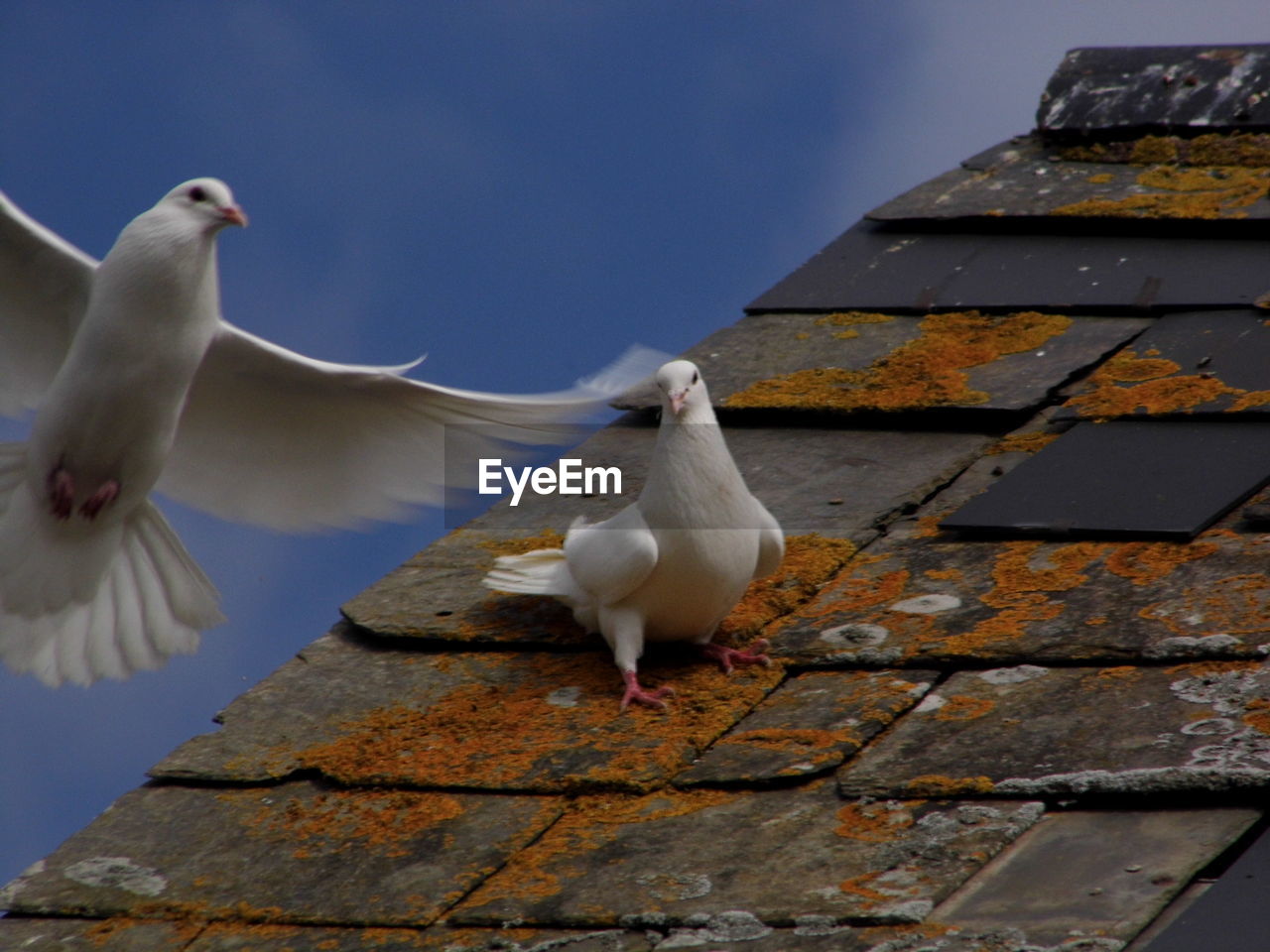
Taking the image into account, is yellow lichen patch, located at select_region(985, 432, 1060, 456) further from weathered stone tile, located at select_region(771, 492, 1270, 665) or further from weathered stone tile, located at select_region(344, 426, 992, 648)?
weathered stone tile, located at select_region(771, 492, 1270, 665)

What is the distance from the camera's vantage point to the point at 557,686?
2.95 metres

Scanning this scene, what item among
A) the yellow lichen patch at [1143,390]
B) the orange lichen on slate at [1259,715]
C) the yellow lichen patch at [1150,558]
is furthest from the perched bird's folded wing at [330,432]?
the orange lichen on slate at [1259,715]

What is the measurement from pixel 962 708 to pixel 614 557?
707 millimetres

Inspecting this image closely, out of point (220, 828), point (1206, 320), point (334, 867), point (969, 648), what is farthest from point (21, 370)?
point (1206, 320)

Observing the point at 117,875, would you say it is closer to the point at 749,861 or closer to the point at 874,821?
the point at 749,861

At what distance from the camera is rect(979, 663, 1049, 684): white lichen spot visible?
8.59ft

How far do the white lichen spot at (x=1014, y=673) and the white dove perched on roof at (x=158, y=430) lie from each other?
3.99 feet

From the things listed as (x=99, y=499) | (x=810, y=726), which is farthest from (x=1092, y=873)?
(x=99, y=499)

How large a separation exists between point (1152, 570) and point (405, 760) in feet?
4.26

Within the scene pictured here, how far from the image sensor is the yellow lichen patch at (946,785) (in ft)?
7.57

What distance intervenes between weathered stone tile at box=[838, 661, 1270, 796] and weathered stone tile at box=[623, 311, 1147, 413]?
1.20 meters

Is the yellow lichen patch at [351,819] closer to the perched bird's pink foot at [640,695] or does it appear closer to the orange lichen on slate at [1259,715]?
the perched bird's pink foot at [640,695]

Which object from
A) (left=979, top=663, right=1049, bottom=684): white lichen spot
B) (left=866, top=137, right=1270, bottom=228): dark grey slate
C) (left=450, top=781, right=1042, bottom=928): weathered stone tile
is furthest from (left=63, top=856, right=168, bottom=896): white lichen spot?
(left=866, top=137, right=1270, bottom=228): dark grey slate

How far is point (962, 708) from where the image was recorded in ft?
8.39
